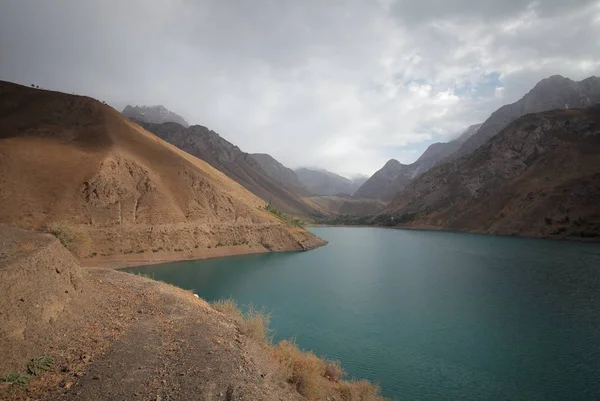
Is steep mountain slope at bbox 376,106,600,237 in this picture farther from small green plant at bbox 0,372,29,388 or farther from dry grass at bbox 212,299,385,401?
small green plant at bbox 0,372,29,388

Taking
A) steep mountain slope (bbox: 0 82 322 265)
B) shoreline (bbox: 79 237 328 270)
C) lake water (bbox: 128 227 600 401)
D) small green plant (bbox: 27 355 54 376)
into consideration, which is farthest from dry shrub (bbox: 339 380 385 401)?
shoreline (bbox: 79 237 328 270)

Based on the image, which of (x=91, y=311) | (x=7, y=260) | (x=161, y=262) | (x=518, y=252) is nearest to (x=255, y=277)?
(x=161, y=262)

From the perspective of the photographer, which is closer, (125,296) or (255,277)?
(125,296)

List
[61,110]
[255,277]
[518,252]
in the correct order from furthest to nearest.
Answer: [61,110]
[518,252]
[255,277]

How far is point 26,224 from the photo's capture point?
39.4 meters

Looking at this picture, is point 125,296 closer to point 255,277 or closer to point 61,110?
point 255,277

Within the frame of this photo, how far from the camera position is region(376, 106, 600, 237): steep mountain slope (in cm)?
7981

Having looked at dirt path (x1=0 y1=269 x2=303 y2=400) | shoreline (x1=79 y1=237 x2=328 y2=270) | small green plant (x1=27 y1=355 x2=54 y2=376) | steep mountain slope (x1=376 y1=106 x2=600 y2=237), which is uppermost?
steep mountain slope (x1=376 y1=106 x2=600 y2=237)

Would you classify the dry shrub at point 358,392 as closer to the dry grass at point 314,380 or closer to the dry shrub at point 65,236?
the dry grass at point 314,380

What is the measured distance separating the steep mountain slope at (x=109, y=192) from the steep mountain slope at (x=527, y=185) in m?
62.2

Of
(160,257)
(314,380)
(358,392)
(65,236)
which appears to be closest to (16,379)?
(314,380)

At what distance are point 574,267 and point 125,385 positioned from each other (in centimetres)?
5298

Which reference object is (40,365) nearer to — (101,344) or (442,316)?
(101,344)

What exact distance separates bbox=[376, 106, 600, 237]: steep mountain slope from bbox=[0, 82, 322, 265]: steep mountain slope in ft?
204
